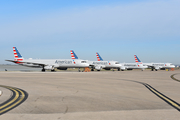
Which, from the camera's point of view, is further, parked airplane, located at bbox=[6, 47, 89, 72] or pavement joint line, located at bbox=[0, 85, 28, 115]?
parked airplane, located at bbox=[6, 47, 89, 72]

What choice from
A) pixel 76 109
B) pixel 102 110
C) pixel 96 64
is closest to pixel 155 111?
pixel 102 110

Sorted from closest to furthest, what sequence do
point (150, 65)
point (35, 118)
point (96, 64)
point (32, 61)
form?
point (35, 118), point (32, 61), point (96, 64), point (150, 65)

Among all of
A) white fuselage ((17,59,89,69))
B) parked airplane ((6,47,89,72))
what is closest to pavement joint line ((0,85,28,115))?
parked airplane ((6,47,89,72))

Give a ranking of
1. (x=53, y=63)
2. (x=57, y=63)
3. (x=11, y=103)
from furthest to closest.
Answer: (x=53, y=63) < (x=57, y=63) < (x=11, y=103)

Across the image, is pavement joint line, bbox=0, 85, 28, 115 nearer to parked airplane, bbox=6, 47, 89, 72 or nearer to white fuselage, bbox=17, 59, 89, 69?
parked airplane, bbox=6, 47, 89, 72

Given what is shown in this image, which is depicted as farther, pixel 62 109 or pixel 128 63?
pixel 128 63

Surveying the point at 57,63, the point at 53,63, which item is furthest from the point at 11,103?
the point at 53,63

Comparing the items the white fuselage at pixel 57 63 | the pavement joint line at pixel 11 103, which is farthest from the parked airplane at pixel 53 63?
the pavement joint line at pixel 11 103

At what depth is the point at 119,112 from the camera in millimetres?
7406

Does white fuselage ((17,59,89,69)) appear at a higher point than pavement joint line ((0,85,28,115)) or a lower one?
higher

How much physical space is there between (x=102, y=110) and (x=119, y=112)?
0.70 metres

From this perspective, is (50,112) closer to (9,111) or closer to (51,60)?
(9,111)

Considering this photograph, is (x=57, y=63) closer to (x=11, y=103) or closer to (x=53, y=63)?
(x=53, y=63)

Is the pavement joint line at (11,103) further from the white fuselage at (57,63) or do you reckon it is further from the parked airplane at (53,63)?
the white fuselage at (57,63)
